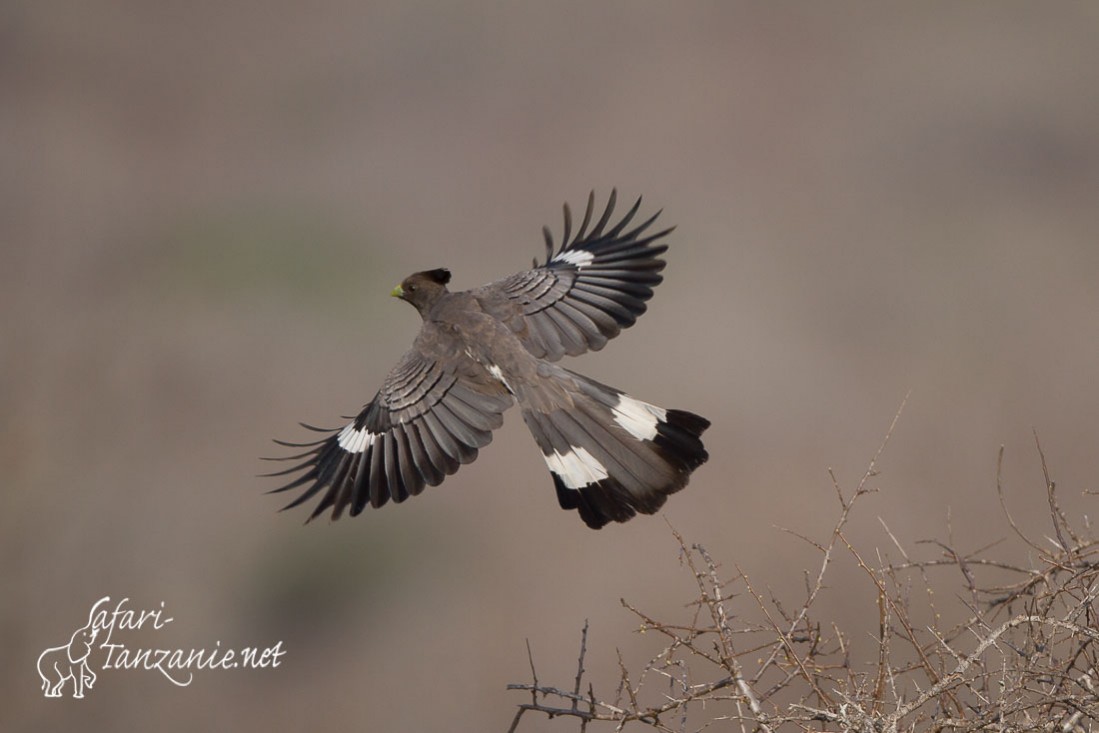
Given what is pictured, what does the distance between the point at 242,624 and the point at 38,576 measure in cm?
261

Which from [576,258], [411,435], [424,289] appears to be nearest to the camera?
[411,435]

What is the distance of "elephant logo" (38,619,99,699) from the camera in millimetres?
13211

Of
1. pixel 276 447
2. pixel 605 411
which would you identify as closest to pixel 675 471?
pixel 605 411

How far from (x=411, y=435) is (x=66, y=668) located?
30.4 ft

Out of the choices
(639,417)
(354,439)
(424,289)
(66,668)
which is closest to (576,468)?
(639,417)

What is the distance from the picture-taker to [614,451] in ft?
18.3

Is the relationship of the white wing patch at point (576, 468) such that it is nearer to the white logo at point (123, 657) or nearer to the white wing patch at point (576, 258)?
the white wing patch at point (576, 258)

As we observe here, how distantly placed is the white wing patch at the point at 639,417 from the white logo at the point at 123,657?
27.6 ft

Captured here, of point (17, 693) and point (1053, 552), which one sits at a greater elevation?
point (17, 693)

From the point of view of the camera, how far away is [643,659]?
533 inches

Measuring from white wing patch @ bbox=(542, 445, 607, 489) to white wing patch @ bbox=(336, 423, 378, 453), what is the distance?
85 cm

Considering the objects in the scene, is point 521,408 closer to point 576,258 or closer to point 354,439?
point 354,439

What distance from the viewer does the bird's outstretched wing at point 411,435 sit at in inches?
222

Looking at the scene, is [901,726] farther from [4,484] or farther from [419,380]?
[4,484]
